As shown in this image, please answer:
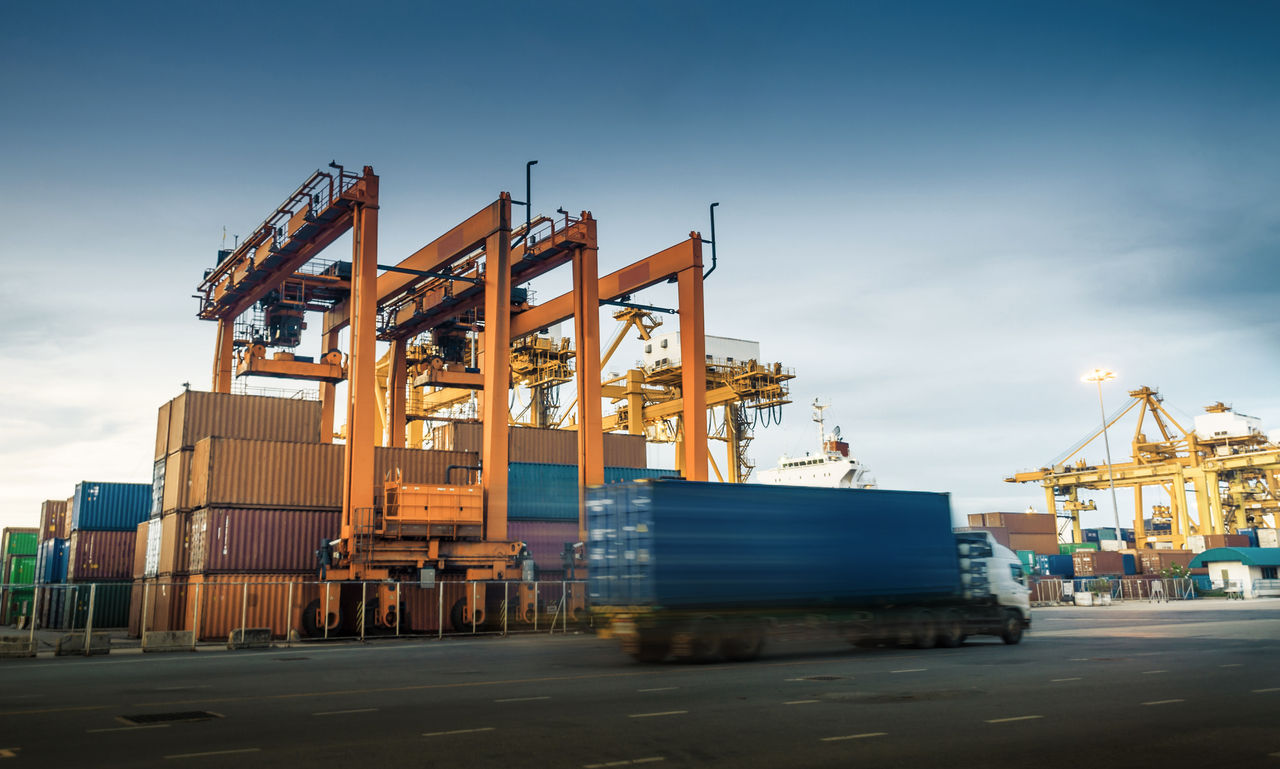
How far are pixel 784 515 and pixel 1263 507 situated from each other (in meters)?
91.9

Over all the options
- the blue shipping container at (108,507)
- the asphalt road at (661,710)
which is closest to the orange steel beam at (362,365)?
the asphalt road at (661,710)

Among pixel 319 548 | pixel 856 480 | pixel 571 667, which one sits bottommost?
pixel 571 667

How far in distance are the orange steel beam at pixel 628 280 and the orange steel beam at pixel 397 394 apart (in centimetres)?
599

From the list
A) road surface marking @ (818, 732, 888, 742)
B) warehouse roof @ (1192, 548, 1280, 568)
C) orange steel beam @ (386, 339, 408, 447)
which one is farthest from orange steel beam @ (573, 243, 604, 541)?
warehouse roof @ (1192, 548, 1280, 568)

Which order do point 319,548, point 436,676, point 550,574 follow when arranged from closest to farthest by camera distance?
point 436,676
point 319,548
point 550,574

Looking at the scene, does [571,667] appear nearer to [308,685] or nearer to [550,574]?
[308,685]

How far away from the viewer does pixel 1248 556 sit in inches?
Answer: 2391

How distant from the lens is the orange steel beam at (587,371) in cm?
3328

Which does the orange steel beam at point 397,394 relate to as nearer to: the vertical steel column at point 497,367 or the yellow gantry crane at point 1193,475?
the vertical steel column at point 497,367

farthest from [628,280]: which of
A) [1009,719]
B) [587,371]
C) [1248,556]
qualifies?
[1248,556]

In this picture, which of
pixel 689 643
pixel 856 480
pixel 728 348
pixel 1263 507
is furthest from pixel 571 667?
pixel 1263 507

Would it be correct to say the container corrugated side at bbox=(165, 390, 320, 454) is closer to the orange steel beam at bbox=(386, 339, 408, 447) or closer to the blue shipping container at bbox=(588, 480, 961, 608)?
the orange steel beam at bbox=(386, 339, 408, 447)

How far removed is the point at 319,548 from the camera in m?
30.9

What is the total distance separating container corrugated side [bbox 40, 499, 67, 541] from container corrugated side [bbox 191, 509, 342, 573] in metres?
24.2
